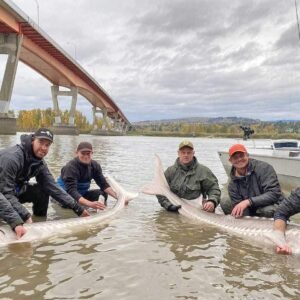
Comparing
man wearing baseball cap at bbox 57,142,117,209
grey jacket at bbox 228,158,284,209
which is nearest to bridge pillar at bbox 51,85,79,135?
man wearing baseball cap at bbox 57,142,117,209

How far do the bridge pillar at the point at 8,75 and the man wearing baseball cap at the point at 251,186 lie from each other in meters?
23.4

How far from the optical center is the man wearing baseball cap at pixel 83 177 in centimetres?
577

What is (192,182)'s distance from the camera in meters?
6.05

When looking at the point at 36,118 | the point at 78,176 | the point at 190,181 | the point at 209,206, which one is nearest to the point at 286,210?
the point at 209,206

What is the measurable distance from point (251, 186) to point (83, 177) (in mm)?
2512

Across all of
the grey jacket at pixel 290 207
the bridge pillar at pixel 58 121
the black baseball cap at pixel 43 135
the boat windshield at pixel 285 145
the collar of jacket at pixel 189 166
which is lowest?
the grey jacket at pixel 290 207

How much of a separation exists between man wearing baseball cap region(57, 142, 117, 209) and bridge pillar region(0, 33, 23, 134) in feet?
70.7

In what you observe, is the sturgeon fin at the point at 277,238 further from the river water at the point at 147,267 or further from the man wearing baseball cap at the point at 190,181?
the man wearing baseball cap at the point at 190,181

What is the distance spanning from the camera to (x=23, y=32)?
27.6 m

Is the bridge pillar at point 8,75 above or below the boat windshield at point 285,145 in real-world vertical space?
above

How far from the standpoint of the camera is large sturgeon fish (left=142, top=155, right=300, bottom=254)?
12.9 feet

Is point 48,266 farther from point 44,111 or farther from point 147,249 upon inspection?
point 44,111

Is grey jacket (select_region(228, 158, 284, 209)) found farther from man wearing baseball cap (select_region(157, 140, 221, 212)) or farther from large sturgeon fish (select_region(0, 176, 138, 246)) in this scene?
large sturgeon fish (select_region(0, 176, 138, 246))

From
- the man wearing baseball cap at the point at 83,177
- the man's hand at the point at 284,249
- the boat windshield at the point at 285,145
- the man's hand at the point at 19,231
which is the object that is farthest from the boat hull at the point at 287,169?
the man's hand at the point at 19,231
